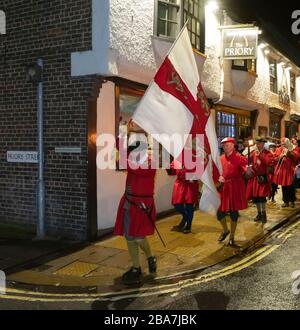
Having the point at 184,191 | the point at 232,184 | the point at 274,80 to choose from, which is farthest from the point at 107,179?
the point at 274,80

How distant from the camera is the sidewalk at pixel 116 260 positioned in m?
6.13

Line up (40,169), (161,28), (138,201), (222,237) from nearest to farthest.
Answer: (138,201), (222,237), (40,169), (161,28)

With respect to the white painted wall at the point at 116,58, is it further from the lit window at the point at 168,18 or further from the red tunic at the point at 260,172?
the red tunic at the point at 260,172

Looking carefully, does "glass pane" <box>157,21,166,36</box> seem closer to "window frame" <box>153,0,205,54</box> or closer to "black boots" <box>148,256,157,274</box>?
"window frame" <box>153,0,205,54</box>

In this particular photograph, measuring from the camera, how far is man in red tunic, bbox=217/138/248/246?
784 cm

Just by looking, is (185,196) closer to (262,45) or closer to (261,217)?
(261,217)

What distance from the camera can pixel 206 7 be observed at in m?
12.4

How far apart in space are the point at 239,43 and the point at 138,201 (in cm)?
821

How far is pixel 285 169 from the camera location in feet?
40.6

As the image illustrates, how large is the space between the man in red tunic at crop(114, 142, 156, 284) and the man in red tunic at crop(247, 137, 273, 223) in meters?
4.47

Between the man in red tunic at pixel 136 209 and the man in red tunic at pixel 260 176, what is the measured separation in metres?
4.47
